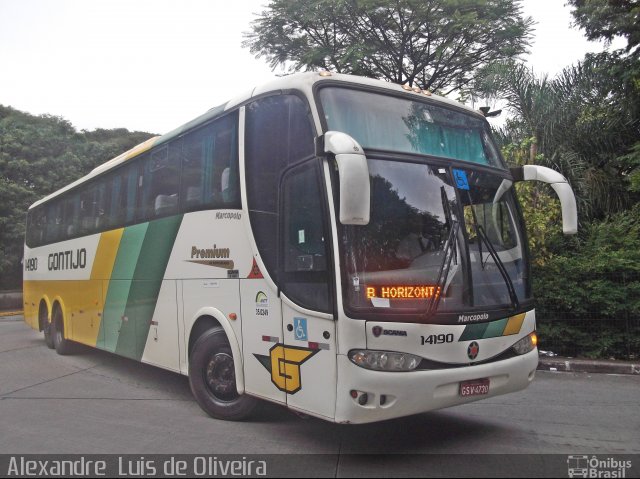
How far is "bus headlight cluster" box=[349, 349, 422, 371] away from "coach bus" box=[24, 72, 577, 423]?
0.01 m

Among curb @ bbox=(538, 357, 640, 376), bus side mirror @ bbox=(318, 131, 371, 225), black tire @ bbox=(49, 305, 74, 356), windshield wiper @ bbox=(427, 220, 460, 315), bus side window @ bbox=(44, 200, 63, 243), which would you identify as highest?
bus side window @ bbox=(44, 200, 63, 243)

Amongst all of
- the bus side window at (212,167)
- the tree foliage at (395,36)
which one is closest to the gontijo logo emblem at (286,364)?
the bus side window at (212,167)

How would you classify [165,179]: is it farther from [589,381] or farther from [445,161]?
[589,381]

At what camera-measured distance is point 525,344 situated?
512 centimetres

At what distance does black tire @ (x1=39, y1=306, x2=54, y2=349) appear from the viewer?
38.9 feet

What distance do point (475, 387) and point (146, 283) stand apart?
4.57 meters

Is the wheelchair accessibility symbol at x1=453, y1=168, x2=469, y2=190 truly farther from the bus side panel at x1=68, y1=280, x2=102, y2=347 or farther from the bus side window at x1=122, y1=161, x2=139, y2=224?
the bus side panel at x1=68, y1=280, x2=102, y2=347

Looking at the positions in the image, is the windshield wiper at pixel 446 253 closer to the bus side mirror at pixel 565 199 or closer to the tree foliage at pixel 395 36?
the bus side mirror at pixel 565 199

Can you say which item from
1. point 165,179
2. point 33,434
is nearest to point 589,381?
point 165,179

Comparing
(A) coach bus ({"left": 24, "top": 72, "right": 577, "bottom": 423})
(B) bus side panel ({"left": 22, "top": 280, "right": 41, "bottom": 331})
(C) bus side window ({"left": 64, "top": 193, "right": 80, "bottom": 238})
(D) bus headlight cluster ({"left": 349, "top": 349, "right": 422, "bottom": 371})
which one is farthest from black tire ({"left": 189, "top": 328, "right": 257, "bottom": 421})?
(B) bus side panel ({"left": 22, "top": 280, "right": 41, "bottom": 331})

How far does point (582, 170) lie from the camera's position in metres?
13.0

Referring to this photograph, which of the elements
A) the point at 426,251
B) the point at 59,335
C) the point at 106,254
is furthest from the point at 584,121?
the point at 59,335

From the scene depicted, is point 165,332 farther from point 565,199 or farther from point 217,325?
point 565,199

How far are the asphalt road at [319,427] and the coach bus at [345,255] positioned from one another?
44cm
